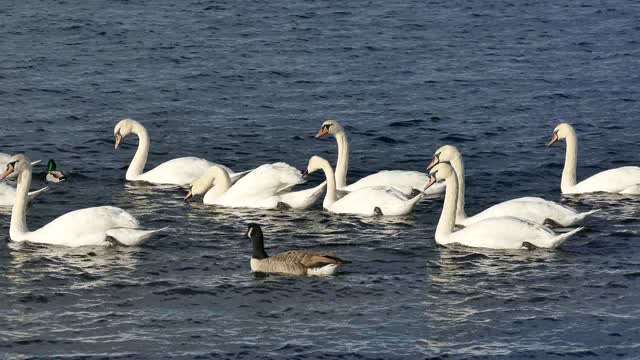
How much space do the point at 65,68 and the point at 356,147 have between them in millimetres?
9596

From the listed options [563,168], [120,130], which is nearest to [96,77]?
[120,130]

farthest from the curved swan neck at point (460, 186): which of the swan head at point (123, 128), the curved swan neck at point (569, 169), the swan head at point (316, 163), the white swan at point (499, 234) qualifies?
the swan head at point (123, 128)

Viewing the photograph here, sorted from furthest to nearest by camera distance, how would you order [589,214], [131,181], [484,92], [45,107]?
1. [484,92]
2. [45,107]
3. [131,181]
4. [589,214]

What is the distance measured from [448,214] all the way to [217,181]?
4.77 meters

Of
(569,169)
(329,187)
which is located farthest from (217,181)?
(569,169)

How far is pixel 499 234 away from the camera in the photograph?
2298 centimetres

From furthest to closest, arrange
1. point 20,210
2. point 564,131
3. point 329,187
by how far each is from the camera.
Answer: point 564,131, point 329,187, point 20,210

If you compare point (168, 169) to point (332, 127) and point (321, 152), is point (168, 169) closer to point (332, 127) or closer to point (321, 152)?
point (332, 127)

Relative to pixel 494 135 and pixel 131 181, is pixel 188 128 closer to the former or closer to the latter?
pixel 131 181

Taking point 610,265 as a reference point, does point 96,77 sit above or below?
above

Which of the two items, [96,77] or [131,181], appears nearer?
[131,181]

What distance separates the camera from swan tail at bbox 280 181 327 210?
84.7ft

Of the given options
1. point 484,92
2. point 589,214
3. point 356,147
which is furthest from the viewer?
point 484,92

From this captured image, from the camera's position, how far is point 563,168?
29.3m
